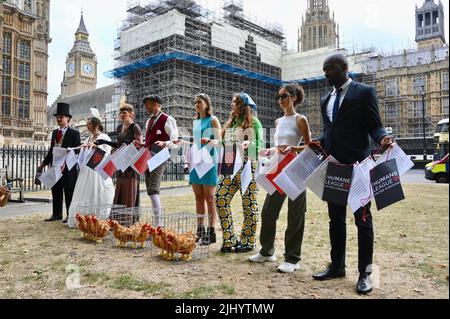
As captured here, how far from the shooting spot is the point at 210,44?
45.8 metres

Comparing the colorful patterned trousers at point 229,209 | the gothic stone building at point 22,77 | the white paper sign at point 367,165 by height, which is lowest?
the colorful patterned trousers at point 229,209

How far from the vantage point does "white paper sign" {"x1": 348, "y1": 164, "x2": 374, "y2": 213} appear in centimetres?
311

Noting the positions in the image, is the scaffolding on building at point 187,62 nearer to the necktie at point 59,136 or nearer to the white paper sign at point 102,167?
the necktie at point 59,136

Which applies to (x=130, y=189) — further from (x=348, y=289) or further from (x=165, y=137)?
(x=348, y=289)

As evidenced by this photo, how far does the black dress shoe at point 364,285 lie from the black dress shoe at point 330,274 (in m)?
0.35

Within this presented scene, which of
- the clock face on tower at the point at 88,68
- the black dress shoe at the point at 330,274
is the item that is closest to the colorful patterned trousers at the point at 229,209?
the black dress shoe at the point at 330,274

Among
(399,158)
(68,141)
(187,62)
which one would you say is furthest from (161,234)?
(187,62)

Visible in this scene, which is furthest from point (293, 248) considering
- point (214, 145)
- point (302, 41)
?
point (302, 41)

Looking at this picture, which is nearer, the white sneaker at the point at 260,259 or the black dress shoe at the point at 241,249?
the white sneaker at the point at 260,259

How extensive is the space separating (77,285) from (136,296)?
0.69 m

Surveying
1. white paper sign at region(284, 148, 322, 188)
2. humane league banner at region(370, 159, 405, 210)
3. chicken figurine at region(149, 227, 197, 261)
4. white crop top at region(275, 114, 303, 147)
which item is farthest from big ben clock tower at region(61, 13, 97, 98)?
humane league banner at region(370, 159, 405, 210)

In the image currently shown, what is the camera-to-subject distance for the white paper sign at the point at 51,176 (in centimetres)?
693
